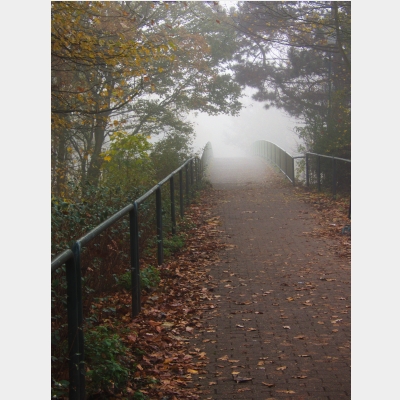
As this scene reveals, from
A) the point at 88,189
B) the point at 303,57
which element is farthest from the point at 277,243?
the point at 303,57

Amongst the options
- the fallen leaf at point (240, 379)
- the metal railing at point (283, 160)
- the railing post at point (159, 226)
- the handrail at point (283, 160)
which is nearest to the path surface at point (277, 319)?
the fallen leaf at point (240, 379)

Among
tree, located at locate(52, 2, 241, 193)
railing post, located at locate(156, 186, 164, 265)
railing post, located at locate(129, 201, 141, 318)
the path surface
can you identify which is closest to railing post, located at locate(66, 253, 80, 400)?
the path surface

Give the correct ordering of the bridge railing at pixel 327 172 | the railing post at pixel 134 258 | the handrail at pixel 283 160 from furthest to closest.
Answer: the handrail at pixel 283 160
the bridge railing at pixel 327 172
the railing post at pixel 134 258

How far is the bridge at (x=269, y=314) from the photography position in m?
4.19

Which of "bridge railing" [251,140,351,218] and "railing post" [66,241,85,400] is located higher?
"bridge railing" [251,140,351,218]

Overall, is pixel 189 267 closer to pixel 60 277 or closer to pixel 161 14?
pixel 60 277

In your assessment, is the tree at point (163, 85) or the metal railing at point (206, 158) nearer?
the tree at point (163, 85)

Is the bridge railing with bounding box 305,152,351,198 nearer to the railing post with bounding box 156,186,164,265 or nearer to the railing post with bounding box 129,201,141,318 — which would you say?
the railing post with bounding box 156,186,164,265

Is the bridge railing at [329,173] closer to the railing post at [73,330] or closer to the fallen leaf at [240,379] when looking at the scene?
the fallen leaf at [240,379]

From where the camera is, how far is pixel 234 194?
16.7 m

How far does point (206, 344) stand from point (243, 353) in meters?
0.41

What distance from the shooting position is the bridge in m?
4.19

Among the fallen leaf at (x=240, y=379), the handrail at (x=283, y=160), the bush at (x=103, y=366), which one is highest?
the handrail at (x=283, y=160)

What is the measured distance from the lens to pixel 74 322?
3.57 m
